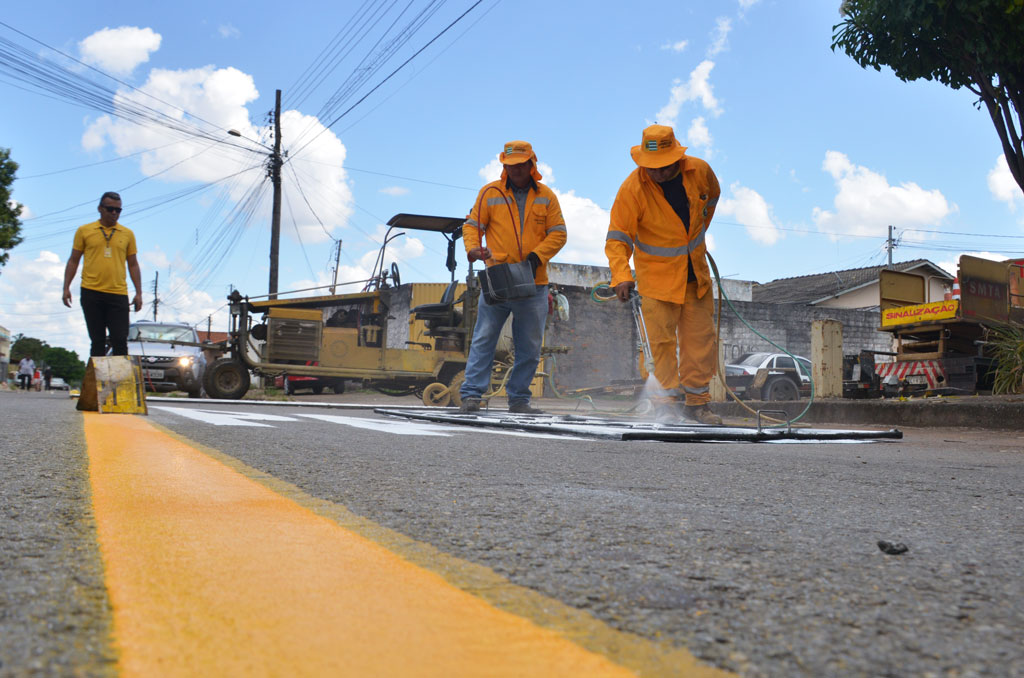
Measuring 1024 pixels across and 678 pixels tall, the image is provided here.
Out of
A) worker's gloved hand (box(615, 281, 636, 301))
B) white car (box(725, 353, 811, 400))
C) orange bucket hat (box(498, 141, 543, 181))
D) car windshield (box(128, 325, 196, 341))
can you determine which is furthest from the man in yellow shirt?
white car (box(725, 353, 811, 400))

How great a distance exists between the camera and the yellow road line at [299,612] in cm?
79

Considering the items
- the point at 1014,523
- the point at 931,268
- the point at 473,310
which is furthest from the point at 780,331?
the point at 1014,523

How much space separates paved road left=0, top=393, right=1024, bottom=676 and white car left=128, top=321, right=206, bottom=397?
11.0 metres

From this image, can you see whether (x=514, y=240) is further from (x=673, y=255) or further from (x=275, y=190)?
(x=275, y=190)

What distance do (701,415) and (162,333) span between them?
1190 centimetres

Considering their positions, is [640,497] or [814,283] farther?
[814,283]

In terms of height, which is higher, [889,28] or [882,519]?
[889,28]

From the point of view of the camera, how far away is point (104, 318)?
6.48m

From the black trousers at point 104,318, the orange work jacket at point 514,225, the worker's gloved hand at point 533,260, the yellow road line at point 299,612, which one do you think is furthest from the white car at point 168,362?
the yellow road line at point 299,612

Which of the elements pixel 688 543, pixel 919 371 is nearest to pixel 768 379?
pixel 919 371

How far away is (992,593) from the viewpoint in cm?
119

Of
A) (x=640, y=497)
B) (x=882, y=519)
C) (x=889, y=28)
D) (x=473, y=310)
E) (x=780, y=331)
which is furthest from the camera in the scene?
(x=780, y=331)

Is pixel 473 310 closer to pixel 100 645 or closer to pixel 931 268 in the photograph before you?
pixel 100 645

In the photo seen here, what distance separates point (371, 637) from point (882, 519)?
139 centimetres
